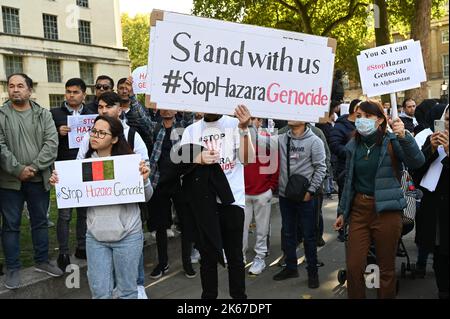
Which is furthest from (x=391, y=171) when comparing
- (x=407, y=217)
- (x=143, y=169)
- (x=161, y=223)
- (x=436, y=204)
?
(x=161, y=223)

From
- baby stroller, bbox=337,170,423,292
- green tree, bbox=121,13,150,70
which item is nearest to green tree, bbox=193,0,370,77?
baby stroller, bbox=337,170,423,292

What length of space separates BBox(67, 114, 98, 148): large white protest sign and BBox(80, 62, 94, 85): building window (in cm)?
3619

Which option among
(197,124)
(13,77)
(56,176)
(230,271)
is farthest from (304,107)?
(13,77)

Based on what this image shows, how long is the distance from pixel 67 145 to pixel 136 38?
5566cm

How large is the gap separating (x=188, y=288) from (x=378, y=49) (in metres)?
3.26

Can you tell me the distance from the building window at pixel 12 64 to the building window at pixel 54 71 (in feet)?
7.25

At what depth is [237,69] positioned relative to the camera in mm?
3875

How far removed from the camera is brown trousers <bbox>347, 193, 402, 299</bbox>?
13.7ft

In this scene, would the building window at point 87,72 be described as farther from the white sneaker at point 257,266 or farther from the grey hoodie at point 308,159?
Result: the grey hoodie at point 308,159

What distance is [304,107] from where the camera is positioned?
156 inches

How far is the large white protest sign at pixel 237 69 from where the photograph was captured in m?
3.73

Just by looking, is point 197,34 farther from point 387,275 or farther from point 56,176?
point 387,275
